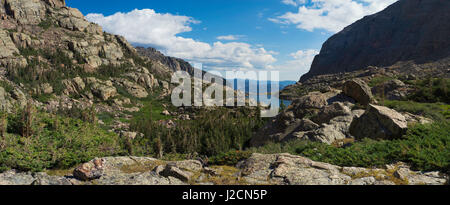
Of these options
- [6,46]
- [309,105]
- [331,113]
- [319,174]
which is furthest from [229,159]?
[6,46]

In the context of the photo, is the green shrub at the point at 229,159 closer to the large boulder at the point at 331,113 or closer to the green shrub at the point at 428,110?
the large boulder at the point at 331,113

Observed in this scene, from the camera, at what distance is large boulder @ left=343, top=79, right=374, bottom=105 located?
25812mm

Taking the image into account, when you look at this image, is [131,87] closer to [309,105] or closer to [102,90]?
[102,90]

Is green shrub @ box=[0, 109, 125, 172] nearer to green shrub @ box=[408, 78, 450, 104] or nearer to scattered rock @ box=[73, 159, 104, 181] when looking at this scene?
scattered rock @ box=[73, 159, 104, 181]

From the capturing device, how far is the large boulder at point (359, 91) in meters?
25.8

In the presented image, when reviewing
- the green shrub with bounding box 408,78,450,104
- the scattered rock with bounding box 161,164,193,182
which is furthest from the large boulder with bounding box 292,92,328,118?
the scattered rock with bounding box 161,164,193,182

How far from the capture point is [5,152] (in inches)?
325

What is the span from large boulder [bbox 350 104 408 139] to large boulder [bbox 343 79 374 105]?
35.7 ft

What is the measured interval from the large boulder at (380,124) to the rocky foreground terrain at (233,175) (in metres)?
5.53

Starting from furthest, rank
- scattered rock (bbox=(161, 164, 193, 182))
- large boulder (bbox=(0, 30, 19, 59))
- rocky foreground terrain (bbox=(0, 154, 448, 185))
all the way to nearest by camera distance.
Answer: large boulder (bbox=(0, 30, 19, 59))
scattered rock (bbox=(161, 164, 193, 182))
rocky foreground terrain (bbox=(0, 154, 448, 185))

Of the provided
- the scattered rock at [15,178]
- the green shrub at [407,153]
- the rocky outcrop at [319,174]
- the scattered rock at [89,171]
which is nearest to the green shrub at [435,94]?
the green shrub at [407,153]

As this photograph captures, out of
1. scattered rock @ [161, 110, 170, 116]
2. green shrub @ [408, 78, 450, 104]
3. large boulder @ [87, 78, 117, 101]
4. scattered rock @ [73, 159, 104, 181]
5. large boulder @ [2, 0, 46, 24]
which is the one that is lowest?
scattered rock @ [161, 110, 170, 116]
